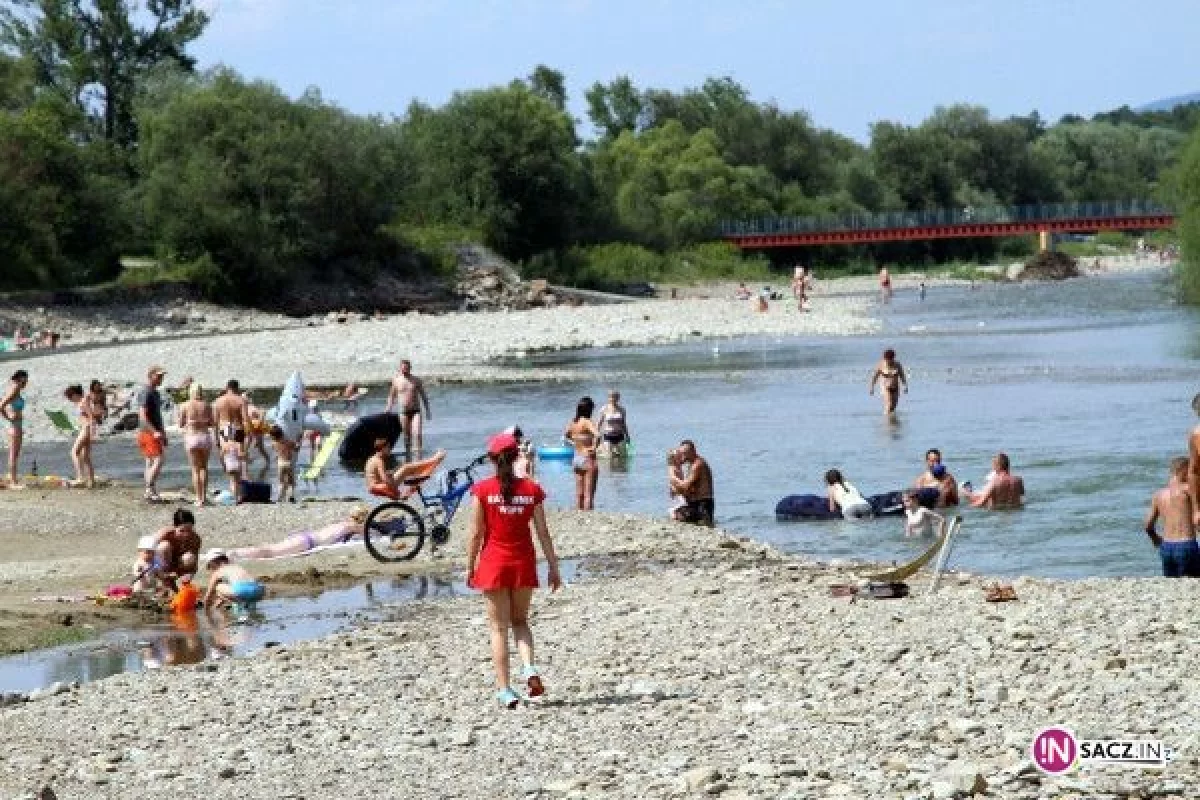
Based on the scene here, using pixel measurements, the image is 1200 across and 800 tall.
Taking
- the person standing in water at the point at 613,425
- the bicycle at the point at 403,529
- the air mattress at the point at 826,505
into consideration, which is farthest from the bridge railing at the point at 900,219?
the bicycle at the point at 403,529

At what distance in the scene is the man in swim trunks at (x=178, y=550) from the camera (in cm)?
A: 1877

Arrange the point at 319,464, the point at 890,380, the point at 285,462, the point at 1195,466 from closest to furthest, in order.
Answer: the point at 1195,466
the point at 285,462
the point at 319,464
the point at 890,380

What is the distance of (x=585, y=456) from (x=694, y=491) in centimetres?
171

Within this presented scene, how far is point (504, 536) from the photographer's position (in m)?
12.3

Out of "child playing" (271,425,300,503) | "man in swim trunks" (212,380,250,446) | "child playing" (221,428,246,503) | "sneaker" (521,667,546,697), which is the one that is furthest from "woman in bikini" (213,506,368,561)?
"sneaker" (521,667,546,697)

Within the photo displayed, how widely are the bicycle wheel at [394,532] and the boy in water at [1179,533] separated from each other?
689cm

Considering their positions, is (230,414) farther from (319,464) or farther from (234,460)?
(234,460)

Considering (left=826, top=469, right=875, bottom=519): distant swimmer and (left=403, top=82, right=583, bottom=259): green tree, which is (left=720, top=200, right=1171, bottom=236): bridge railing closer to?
(left=403, top=82, right=583, bottom=259): green tree

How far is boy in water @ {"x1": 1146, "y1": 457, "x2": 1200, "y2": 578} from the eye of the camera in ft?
55.3

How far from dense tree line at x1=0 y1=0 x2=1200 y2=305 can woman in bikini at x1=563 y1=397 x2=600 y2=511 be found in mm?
46517

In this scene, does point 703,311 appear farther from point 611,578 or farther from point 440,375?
point 611,578

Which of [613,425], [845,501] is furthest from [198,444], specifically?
[845,501]

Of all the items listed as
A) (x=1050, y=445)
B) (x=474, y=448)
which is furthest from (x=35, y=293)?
(x=1050, y=445)

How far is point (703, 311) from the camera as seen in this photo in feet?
282
